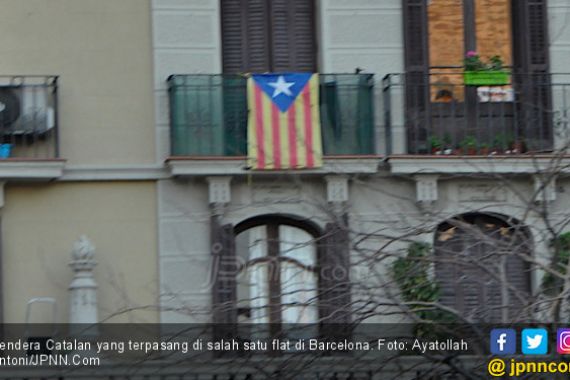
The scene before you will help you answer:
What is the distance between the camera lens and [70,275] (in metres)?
19.7

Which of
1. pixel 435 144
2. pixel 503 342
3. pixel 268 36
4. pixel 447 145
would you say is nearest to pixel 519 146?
pixel 447 145

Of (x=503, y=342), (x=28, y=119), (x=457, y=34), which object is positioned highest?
(x=457, y=34)

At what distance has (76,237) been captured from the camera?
19.8 meters

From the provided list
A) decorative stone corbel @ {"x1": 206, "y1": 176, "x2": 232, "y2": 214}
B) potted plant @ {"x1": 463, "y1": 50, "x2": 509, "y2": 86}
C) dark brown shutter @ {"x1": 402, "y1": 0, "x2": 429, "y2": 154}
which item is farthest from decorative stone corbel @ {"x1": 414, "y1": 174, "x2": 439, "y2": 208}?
decorative stone corbel @ {"x1": 206, "y1": 176, "x2": 232, "y2": 214}

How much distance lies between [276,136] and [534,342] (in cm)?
614

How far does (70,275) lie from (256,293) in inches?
86.5

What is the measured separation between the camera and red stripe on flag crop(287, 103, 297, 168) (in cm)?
1988

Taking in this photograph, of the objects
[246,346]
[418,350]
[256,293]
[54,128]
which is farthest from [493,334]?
[54,128]

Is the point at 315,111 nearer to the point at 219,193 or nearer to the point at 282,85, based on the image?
the point at 282,85

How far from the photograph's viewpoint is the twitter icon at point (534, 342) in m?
14.4

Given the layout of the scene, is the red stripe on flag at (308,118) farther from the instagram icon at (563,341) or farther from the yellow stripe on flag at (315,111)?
the instagram icon at (563,341)

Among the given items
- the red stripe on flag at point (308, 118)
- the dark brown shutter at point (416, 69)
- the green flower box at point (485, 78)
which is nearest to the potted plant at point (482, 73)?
the green flower box at point (485, 78)

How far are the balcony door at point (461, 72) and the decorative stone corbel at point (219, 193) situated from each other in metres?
2.27

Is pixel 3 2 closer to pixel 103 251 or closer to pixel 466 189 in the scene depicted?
pixel 103 251
